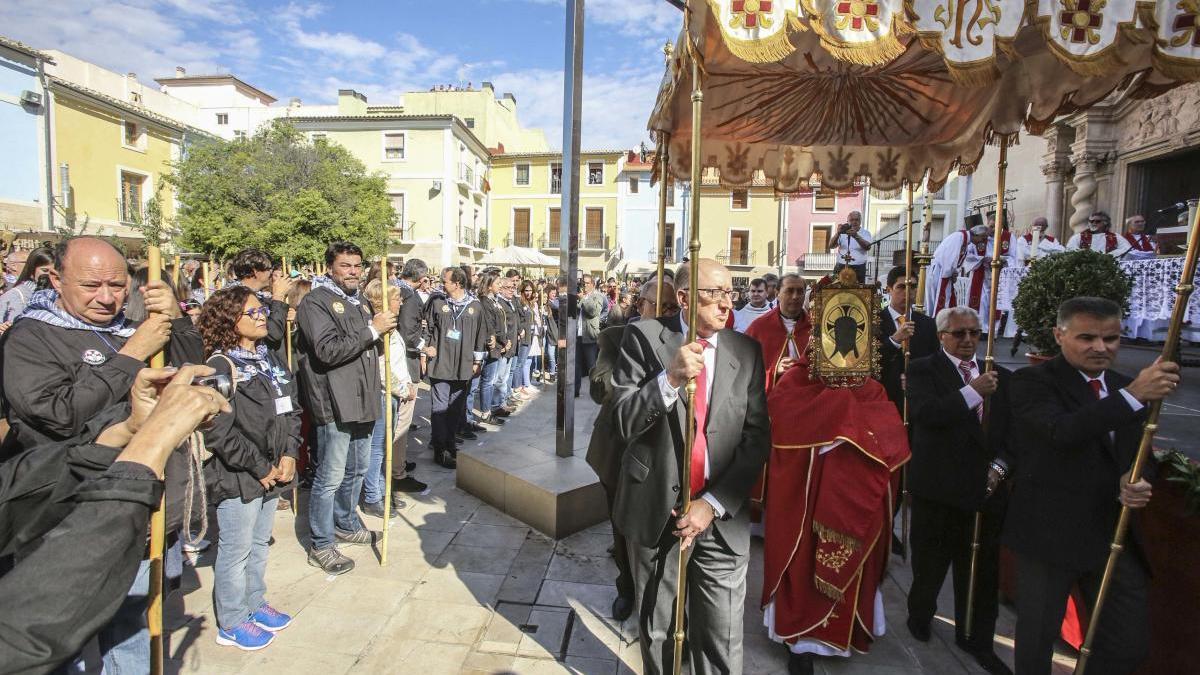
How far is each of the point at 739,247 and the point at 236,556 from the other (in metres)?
37.3

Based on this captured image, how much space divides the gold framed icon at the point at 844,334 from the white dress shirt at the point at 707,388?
0.86 meters

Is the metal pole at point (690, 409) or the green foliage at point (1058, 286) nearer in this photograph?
the metal pole at point (690, 409)

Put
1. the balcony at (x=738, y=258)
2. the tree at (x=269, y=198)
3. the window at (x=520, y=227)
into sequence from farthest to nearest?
the window at (x=520, y=227), the balcony at (x=738, y=258), the tree at (x=269, y=198)

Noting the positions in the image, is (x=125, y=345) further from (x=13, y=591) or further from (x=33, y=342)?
(x=13, y=591)

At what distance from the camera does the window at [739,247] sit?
3778 cm

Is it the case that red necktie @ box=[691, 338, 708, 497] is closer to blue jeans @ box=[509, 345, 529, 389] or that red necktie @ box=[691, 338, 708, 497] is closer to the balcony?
blue jeans @ box=[509, 345, 529, 389]

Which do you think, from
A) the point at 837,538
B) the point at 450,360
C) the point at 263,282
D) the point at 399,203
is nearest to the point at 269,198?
the point at 399,203

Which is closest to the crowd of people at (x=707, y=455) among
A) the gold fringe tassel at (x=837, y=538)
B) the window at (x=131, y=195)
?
the gold fringe tassel at (x=837, y=538)

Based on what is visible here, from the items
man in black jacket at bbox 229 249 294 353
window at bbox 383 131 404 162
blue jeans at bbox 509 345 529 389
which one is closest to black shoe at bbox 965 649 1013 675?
man in black jacket at bbox 229 249 294 353

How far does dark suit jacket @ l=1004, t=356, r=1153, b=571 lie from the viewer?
102 inches

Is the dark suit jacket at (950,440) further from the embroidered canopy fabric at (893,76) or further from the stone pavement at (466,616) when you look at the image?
the embroidered canopy fabric at (893,76)

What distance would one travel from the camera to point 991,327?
328 cm

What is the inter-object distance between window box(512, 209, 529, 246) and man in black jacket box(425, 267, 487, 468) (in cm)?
3729

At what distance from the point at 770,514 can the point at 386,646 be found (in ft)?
7.31
